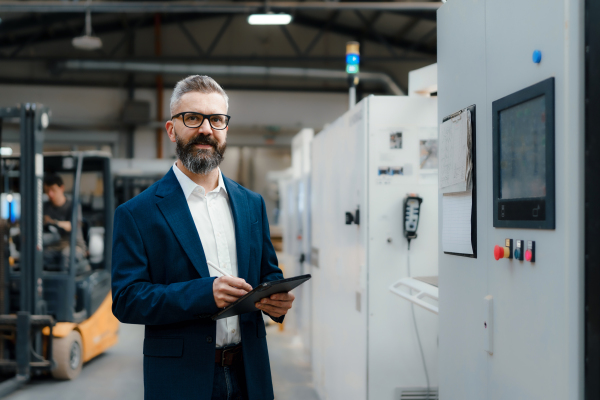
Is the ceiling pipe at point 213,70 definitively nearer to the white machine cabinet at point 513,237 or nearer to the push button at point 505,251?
the white machine cabinet at point 513,237

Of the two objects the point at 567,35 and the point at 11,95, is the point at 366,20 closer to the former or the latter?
the point at 11,95

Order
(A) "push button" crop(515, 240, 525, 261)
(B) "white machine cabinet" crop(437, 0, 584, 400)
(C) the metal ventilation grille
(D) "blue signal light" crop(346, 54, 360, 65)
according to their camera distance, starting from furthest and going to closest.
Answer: (D) "blue signal light" crop(346, 54, 360, 65) < (C) the metal ventilation grille < (A) "push button" crop(515, 240, 525, 261) < (B) "white machine cabinet" crop(437, 0, 584, 400)

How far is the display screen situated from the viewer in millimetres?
1614

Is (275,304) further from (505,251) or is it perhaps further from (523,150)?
(523,150)

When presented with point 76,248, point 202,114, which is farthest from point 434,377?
point 76,248

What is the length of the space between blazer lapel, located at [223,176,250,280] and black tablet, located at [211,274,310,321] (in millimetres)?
163

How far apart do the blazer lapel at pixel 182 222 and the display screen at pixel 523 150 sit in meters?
0.97

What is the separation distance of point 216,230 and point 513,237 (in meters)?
0.93

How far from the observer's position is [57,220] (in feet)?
20.1

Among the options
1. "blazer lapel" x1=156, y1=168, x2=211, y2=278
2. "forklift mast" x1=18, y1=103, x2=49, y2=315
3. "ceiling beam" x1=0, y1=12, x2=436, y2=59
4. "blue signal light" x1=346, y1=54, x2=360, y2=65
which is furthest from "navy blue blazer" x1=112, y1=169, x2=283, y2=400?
"ceiling beam" x1=0, y1=12, x2=436, y2=59

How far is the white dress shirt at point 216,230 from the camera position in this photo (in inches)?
72.2

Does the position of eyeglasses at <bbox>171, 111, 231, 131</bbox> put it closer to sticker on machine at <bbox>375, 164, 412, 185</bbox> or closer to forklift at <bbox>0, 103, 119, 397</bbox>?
sticker on machine at <bbox>375, 164, 412, 185</bbox>

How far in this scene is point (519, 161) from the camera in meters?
1.74

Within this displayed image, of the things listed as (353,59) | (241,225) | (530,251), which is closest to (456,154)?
(530,251)
